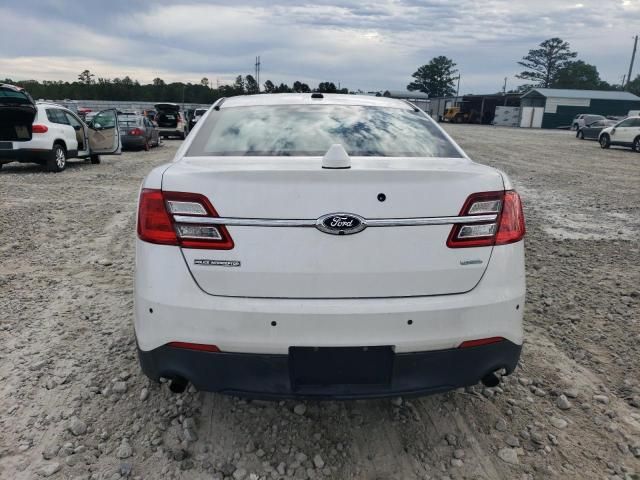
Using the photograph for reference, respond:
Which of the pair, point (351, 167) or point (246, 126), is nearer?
point (351, 167)

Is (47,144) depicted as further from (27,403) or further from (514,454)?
(514,454)

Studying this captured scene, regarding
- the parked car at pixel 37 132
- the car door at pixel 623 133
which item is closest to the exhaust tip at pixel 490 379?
the parked car at pixel 37 132

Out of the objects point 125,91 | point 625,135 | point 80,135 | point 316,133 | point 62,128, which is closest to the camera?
point 316,133

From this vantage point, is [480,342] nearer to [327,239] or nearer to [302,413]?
[327,239]

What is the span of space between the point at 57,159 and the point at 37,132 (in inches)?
35.4

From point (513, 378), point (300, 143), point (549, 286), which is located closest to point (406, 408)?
point (513, 378)

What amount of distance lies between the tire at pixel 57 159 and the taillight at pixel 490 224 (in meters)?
12.5

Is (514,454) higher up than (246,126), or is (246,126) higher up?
(246,126)

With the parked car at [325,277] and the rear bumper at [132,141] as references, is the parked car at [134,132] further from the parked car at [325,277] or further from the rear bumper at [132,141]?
the parked car at [325,277]

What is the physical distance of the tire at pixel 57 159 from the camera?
12.2 metres

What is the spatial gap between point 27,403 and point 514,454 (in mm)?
2575

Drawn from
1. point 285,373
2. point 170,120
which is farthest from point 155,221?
point 170,120

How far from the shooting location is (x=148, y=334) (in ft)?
6.92

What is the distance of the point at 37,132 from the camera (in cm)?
1171
